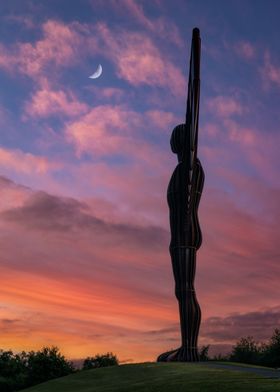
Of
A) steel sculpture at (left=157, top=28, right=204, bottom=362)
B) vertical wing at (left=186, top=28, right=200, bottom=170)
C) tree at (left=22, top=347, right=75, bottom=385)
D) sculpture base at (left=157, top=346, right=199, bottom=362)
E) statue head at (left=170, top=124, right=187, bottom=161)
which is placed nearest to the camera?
vertical wing at (left=186, top=28, right=200, bottom=170)

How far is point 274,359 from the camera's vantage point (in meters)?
78.8

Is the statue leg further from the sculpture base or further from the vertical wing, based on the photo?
the vertical wing

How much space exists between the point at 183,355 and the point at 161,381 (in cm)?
1993

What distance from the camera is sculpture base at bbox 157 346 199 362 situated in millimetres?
60562

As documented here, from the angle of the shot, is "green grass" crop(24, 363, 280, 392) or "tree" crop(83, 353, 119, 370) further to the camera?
"tree" crop(83, 353, 119, 370)

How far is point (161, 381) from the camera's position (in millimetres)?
41406

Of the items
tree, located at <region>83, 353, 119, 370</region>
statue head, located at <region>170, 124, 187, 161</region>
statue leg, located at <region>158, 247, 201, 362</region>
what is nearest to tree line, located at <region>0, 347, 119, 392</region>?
tree, located at <region>83, 353, 119, 370</region>

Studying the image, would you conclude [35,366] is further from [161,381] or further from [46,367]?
[161,381]

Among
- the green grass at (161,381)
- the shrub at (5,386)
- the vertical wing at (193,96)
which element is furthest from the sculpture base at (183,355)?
the shrub at (5,386)

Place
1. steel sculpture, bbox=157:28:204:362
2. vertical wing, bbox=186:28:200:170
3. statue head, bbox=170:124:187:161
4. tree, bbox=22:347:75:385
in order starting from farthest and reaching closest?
tree, bbox=22:347:75:385 < statue head, bbox=170:124:187:161 < steel sculpture, bbox=157:28:204:362 < vertical wing, bbox=186:28:200:170

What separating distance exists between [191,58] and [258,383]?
3789 centimetres

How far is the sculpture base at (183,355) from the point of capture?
6056cm

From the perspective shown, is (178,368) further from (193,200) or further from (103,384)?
(193,200)

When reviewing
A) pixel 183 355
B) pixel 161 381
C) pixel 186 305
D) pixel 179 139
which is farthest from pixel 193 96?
pixel 161 381
